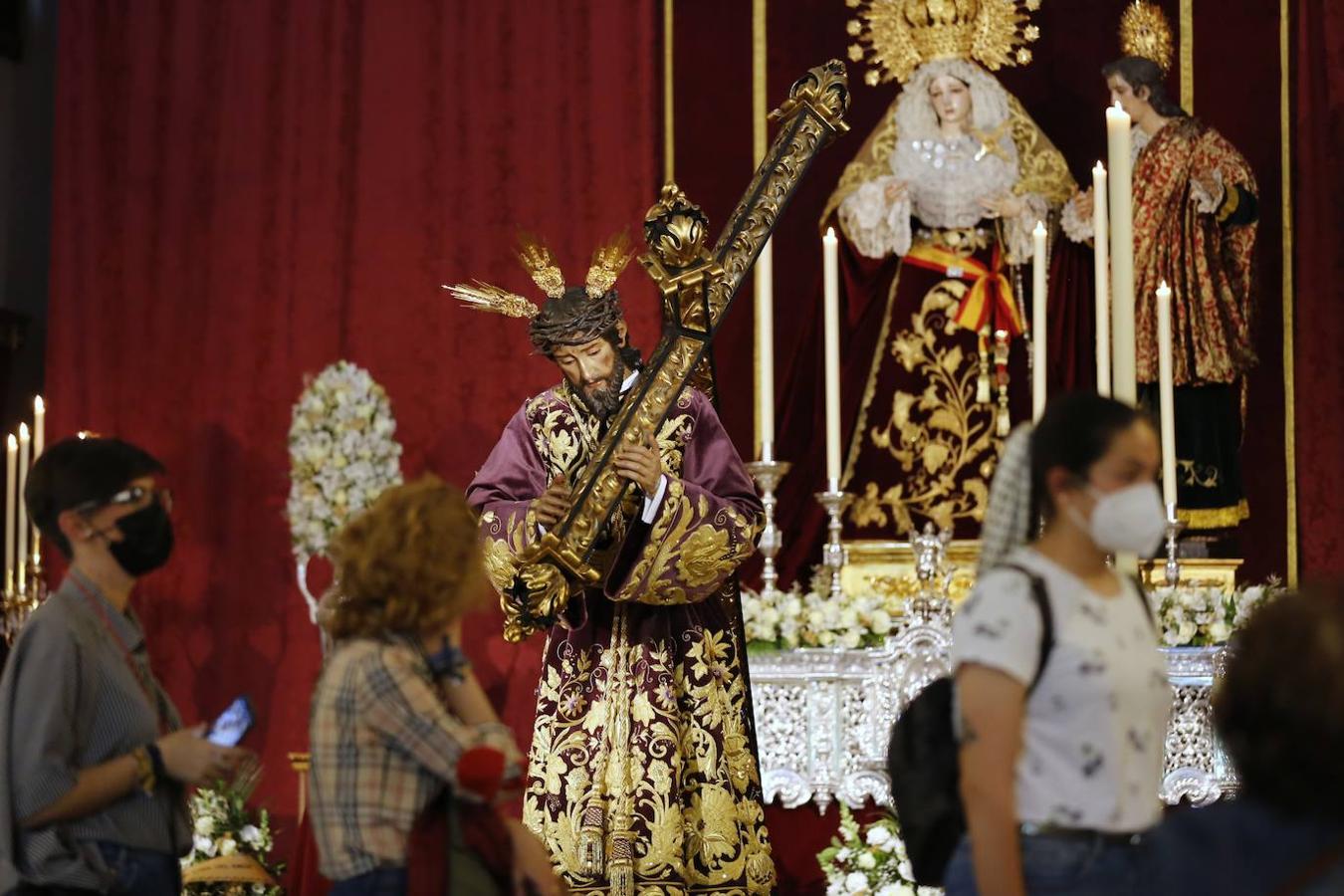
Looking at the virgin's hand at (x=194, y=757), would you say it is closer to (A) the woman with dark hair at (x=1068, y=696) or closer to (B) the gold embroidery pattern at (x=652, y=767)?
(A) the woman with dark hair at (x=1068, y=696)

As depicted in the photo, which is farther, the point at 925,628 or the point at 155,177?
the point at 155,177

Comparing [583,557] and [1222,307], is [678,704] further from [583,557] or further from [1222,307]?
[1222,307]

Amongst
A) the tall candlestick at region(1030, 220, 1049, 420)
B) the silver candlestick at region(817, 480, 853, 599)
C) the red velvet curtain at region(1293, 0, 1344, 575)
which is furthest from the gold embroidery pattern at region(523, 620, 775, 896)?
the red velvet curtain at region(1293, 0, 1344, 575)

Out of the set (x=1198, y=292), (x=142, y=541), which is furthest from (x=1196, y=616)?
(x=142, y=541)

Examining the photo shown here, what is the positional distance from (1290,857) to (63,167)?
5.41 metres

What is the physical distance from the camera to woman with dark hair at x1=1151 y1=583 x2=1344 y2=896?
193cm

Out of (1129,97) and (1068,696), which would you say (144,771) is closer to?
(1068,696)

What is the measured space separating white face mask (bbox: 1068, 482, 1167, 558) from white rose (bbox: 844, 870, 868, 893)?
2.23m

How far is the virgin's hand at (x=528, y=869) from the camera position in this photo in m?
2.58

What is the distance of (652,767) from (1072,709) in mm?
1853

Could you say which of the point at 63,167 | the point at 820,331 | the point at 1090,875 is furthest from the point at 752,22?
the point at 1090,875

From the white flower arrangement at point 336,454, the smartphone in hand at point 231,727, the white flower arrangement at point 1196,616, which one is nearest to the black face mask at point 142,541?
the smartphone in hand at point 231,727

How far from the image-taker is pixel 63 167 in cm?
649

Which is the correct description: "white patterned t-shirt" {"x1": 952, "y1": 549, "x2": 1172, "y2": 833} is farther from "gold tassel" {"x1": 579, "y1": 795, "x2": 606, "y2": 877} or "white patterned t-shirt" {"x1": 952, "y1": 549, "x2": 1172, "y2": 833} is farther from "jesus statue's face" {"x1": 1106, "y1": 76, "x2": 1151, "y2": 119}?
"jesus statue's face" {"x1": 1106, "y1": 76, "x2": 1151, "y2": 119}
